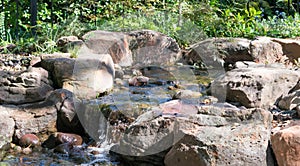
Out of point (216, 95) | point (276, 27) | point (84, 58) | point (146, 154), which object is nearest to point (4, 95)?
point (84, 58)

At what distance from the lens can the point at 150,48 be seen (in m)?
7.41

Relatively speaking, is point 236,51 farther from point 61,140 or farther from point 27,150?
point 27,150

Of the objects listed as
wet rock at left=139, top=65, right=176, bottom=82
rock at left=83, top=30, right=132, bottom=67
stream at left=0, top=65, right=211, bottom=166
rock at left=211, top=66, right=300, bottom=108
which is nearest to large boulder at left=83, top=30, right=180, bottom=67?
rock at left=83, top=30, right=132, bottom=67

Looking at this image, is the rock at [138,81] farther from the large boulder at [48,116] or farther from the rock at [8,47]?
the rock at [8,47]

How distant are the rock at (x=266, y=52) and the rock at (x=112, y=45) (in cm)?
210

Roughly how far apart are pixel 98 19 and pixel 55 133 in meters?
4.74

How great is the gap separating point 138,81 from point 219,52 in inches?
77.0

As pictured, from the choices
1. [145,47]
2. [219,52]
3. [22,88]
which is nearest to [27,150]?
[22,88]

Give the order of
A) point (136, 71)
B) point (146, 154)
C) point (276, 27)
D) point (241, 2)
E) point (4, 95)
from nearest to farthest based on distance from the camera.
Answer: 1. point (146, 154)
2. point (4, 95)
3. point (136, 71)
4. point (276, 27)
5. point (241, 2)

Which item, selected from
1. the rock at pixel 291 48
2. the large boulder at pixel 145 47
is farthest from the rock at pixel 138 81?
the rock at pixel 291 48

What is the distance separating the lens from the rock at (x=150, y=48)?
24.2 ft

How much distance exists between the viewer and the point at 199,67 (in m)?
7.38

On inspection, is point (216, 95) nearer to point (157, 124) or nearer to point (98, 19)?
point (157, 124)

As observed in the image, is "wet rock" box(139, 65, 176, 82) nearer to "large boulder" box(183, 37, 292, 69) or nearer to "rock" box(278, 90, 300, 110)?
"large boulder" box(183, 37, 292, 69)
